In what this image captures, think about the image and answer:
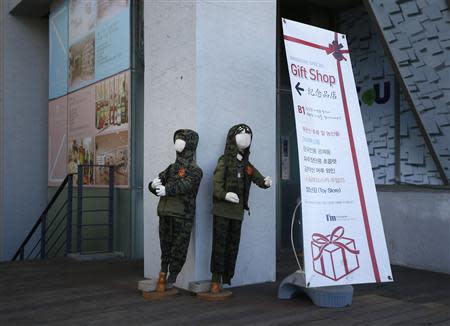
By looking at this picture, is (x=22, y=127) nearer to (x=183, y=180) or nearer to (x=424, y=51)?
(x=183, y=180)

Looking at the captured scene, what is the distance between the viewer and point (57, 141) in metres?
8.96

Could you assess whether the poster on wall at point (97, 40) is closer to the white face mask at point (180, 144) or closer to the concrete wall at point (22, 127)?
the concrete wall at point (22, 127)

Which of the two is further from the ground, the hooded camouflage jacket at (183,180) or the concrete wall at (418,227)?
the hooded camouflage jacket at (183,180)

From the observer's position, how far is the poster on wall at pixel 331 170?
3.77 m


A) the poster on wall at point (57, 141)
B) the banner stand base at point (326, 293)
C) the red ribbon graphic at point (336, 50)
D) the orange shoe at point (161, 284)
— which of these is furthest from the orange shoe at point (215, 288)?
the poster on wall at point (57, 141)

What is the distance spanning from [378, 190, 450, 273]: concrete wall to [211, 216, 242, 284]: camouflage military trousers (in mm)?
2576

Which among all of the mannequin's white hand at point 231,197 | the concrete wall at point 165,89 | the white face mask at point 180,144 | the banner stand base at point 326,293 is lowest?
the banner stand base at point 326,293

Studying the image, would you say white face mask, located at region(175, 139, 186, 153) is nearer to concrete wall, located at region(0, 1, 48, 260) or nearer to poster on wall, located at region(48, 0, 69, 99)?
poster on wall, located at region(48, 0, 69, 99)

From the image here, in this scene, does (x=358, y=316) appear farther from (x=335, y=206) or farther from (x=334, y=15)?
(x=334, y=15)

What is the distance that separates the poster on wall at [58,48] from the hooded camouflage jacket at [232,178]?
5.33 meters

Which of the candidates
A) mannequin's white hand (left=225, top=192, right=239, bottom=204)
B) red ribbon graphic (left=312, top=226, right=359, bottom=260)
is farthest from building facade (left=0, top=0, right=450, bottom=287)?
red ribbon graphic (left=312, top=226, right=359, bottom=260)

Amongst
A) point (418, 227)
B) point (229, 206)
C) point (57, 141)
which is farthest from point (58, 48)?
point (418, 227)

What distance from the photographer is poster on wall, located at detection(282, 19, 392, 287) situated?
377cm

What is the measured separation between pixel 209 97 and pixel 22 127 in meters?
6.48
